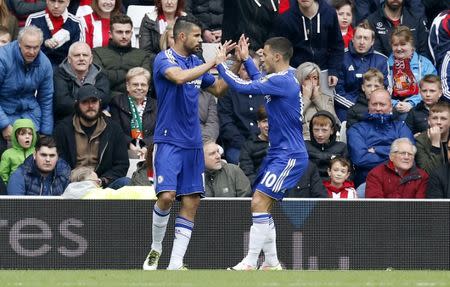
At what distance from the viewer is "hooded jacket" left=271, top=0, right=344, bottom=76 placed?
58.7ft

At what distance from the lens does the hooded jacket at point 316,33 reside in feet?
58.7

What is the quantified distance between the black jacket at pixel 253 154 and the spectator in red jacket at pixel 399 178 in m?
1.31

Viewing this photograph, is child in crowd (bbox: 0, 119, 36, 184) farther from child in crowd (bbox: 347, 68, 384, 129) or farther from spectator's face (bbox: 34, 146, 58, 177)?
child in crowd (bbox: 347, 68, 384, 129)

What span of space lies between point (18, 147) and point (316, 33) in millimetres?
4303

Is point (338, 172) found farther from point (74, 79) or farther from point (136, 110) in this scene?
point (74, 79)

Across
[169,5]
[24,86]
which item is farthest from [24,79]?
[169,5]

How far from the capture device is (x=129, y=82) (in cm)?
1680

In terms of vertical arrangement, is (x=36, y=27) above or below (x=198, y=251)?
above

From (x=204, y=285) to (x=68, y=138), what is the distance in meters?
5.39

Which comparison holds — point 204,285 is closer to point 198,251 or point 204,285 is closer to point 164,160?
point 164,160

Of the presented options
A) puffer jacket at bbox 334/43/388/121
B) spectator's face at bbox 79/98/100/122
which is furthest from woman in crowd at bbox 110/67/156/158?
puffer jacket at bbox 334/43/388/121

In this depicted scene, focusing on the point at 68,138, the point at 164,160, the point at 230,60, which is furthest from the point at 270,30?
the point at 164,160

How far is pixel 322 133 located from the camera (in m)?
16.4

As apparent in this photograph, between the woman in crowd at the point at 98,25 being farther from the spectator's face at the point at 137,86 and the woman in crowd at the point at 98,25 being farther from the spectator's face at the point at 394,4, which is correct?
the spectator's face at the point at 394,4
